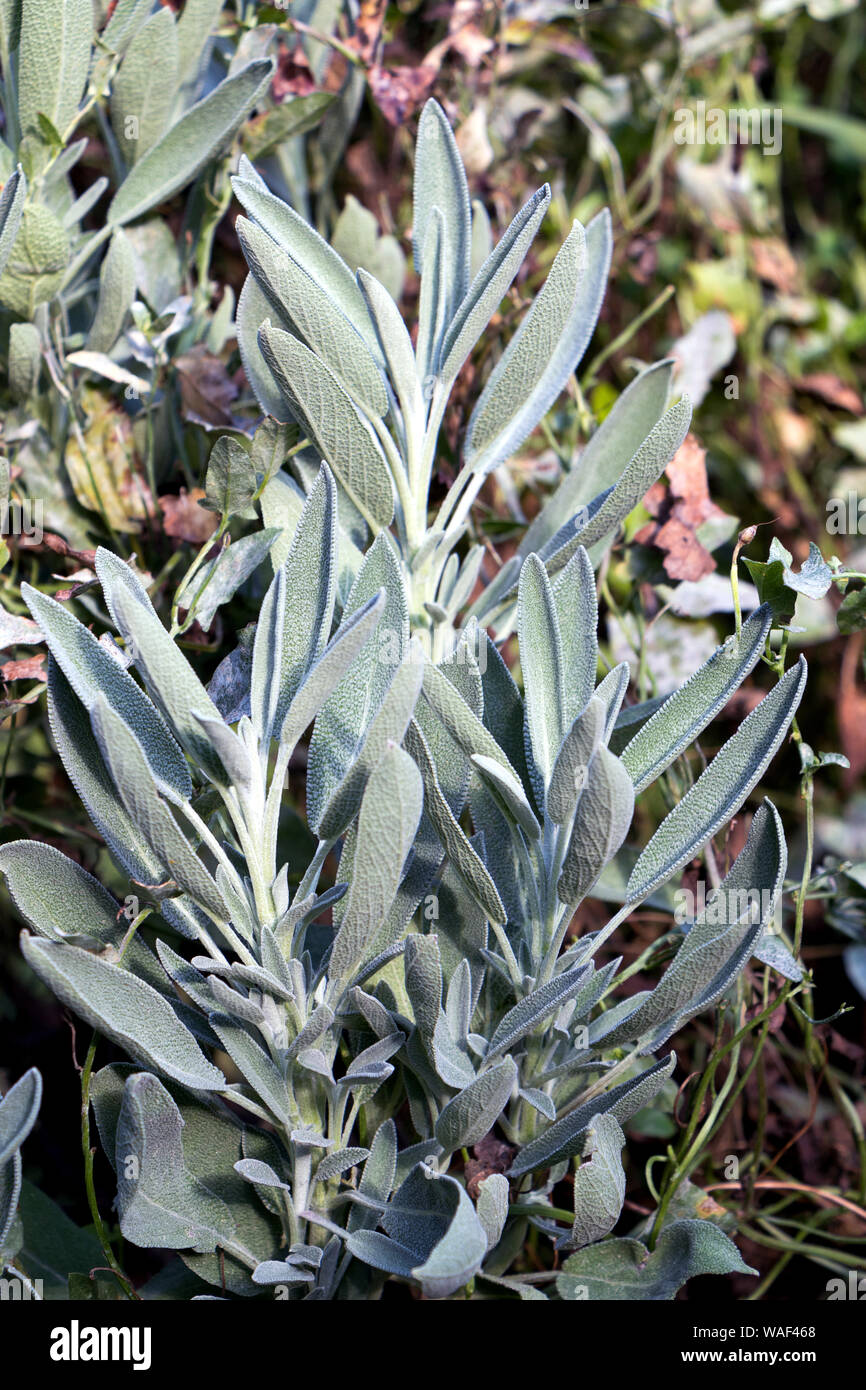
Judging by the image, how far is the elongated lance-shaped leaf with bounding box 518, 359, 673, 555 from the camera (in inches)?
25.4

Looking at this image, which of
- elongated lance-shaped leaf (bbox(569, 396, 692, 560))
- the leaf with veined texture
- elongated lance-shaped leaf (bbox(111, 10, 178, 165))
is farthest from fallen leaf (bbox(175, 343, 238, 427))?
the leaf with veined texture

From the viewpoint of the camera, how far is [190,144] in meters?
0.68

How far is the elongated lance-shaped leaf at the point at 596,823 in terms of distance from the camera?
17.1 inches

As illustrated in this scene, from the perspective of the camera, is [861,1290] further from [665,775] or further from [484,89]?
[484,89]

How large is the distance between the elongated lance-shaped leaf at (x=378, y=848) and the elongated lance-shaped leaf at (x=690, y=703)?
14 centimetres

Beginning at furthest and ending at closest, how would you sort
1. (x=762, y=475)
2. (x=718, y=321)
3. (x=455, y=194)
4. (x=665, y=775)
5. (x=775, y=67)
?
(x=775, y=67), (x=762, y=475), (x=718, y=321), (x=665, y=775), (x=455, y=194)

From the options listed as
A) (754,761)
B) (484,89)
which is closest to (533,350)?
(754,761)

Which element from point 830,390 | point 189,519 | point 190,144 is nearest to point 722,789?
point 189,519

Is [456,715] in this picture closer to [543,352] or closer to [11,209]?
[543,352]

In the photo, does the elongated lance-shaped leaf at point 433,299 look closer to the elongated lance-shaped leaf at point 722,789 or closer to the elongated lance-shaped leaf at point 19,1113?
the elongated lance-shaped leaf at point 722,789

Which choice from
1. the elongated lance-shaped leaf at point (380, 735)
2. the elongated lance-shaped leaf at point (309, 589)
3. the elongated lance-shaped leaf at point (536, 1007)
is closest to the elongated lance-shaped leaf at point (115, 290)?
the elongated lance-shaped leaf at point (309, 589)

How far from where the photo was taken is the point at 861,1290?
2.16ft

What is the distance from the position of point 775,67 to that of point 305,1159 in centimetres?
147

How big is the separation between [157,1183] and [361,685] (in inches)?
9.6
